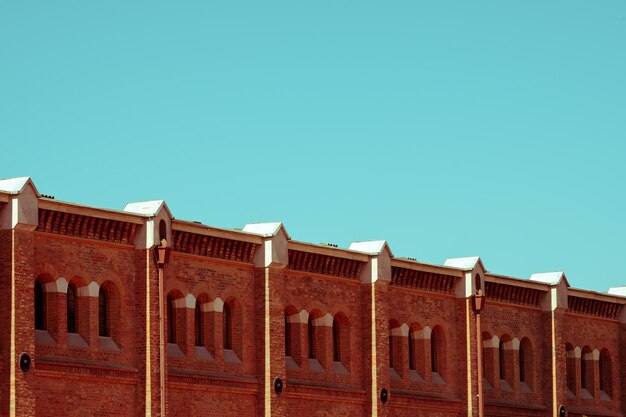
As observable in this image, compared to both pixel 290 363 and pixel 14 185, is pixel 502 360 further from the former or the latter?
pixel 14 185

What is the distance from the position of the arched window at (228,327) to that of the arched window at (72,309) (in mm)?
5713

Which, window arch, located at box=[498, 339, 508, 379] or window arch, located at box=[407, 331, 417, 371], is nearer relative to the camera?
window arch, located at box=[407, 331, 417, 371]

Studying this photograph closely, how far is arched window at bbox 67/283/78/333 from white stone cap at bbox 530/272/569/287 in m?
22.2

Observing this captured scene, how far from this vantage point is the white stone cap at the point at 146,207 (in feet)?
144

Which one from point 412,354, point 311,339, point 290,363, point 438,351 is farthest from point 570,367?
point 290,363

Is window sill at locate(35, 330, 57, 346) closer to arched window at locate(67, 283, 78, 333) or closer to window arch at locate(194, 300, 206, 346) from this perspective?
arched window at locate(67, 283, 78, 333)

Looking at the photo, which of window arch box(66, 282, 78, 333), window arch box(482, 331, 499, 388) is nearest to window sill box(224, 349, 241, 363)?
window arch box(66, 282, 78, 333)

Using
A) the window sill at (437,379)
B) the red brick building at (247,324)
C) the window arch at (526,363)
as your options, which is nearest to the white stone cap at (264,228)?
the red brick building at (247,324)

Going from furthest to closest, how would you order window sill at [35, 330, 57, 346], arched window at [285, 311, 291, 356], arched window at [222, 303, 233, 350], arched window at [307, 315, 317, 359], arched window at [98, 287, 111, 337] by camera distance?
arched window at [307, 315, 317, 359] → arched window at [285, 311, 291, 356] → arched window at [222, 303, 233, 350] → arched window at [98, 287, 111, 337] → window sill at [35, 330, 57, 346]

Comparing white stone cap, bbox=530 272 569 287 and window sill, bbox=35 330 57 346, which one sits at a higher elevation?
white stone cap, bbox=530 272 569 287

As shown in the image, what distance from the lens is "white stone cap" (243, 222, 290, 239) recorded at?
156ft

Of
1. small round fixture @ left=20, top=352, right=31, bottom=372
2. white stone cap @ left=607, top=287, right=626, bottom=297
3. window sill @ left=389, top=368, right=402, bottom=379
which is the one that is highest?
white stone cap @ left=607, top=287, right=626, bottom=297

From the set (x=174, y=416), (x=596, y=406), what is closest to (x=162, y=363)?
(x=174, y=416)

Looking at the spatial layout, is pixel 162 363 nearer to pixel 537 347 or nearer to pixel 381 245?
pixel 381 245
